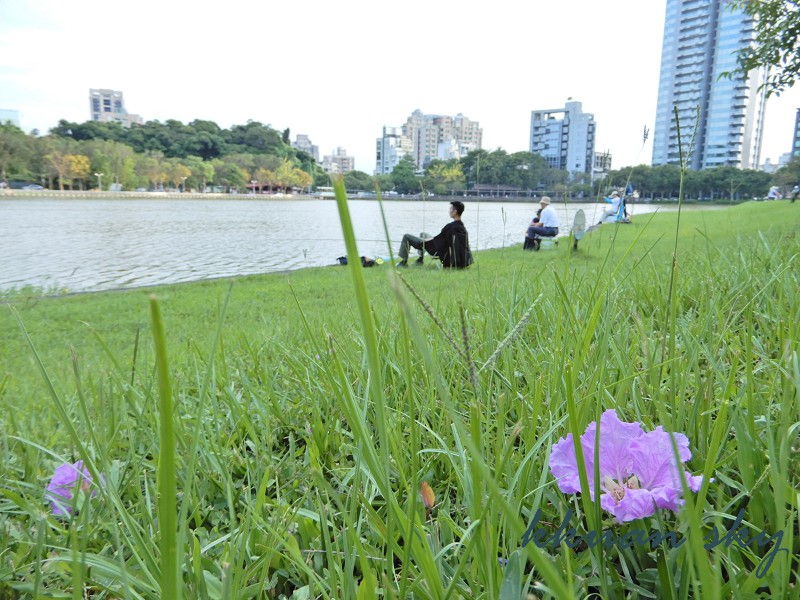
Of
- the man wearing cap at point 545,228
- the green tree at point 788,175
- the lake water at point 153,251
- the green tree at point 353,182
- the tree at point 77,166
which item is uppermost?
→ the tree at point 77,166

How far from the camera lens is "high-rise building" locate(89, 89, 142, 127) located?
136 meters

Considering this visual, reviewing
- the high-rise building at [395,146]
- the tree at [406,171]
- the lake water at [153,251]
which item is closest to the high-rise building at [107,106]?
the lake water at [153,251]

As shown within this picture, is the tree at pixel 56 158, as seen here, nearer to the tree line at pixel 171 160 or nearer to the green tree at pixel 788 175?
the tree line at pixel 171 160

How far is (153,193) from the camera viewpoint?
63344mm

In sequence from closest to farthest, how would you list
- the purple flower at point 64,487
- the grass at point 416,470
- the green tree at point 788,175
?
the grass at point 416,470, the purple flower at point 64,487, the green tree at point 788,175

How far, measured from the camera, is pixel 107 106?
138 metres

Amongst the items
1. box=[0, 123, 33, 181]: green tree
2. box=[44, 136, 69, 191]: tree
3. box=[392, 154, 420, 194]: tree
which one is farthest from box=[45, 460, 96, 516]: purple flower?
box=[44, 136, 69, 191]: tree

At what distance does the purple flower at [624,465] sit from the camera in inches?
18.5

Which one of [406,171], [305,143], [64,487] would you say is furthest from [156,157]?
[64,487]

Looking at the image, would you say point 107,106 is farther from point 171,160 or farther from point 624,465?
point 624,465

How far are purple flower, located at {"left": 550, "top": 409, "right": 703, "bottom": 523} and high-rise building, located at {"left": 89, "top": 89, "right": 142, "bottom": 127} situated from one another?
15615 centimetres

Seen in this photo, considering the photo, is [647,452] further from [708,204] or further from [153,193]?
[153,193]

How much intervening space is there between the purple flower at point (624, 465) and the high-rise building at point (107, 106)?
512 ft

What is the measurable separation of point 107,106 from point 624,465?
16485 cm
